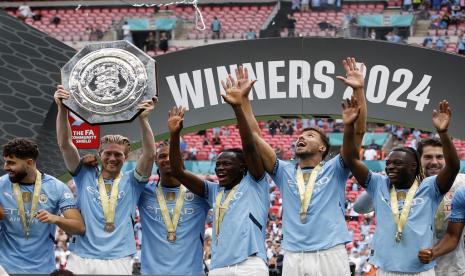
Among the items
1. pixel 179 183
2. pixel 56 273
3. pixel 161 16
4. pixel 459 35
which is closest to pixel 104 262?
pixel 179 183

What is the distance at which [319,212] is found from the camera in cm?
765

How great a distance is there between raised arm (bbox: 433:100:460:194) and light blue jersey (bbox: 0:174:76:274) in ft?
9.00

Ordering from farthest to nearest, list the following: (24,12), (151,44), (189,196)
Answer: (24,12)
(151,44)
(189,196)

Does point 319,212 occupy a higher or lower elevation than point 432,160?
lower

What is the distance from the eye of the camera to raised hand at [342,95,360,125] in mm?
7379

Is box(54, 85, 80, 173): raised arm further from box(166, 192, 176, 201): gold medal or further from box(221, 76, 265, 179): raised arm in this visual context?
box(221, 76, 265, 179): raised arm

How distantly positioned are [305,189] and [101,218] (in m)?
1.55

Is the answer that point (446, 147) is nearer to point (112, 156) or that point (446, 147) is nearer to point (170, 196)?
point (170, 196)

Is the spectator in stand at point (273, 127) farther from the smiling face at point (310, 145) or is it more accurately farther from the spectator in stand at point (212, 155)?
the smiling face at point (310, 145)

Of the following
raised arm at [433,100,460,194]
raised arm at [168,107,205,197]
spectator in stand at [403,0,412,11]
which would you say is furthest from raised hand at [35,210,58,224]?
spectator in stand at [403,0,412,11]

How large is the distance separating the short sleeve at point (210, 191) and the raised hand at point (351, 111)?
1.21m

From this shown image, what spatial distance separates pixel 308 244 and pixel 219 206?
717mm

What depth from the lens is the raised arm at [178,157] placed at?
7832 millimetres

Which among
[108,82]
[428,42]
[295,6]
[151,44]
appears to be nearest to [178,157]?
[108,82]
